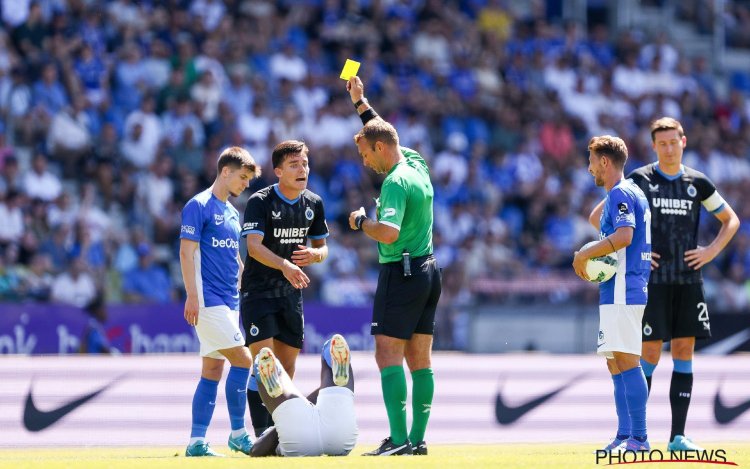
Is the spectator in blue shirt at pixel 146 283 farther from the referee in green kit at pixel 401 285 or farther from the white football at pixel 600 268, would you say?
the white football at pixel 600 268

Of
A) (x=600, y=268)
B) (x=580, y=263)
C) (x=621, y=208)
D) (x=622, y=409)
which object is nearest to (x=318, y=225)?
(x=580, y=263)

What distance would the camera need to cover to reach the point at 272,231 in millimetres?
9664

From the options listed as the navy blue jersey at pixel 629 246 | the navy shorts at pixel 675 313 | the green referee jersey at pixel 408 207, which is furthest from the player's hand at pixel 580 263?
the green referee jersey at pixel 408 207

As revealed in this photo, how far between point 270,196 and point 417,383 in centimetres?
182

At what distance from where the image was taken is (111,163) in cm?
1783

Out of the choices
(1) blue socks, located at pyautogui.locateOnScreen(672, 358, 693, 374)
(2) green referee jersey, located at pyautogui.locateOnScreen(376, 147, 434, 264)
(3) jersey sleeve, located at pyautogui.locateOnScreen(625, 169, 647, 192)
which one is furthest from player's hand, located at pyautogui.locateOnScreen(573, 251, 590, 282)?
(1) blue socks, located at pyautogui.locateOnScreen(672, 358, 693, 374)

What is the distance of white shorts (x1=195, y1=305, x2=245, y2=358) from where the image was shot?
31.0 ft

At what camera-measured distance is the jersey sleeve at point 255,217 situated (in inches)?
375

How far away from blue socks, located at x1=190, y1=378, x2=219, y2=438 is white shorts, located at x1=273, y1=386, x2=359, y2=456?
3.01 feet

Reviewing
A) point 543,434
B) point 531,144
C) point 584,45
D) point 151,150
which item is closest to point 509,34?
point 584,45

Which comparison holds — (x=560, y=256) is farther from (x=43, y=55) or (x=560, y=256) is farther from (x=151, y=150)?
(x=43, y=55)

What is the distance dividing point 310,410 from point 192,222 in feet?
5.64

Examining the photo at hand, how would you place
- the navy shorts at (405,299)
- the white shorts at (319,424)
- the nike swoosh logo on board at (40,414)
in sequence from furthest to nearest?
the nike swoosh logo on board at (40,414) < the navy shorts at (405,299) < the white shorts at (319,424)

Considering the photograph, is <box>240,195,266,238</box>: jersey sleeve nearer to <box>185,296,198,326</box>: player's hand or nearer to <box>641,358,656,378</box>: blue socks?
<box>185,296,198,326</box>: player's hand
